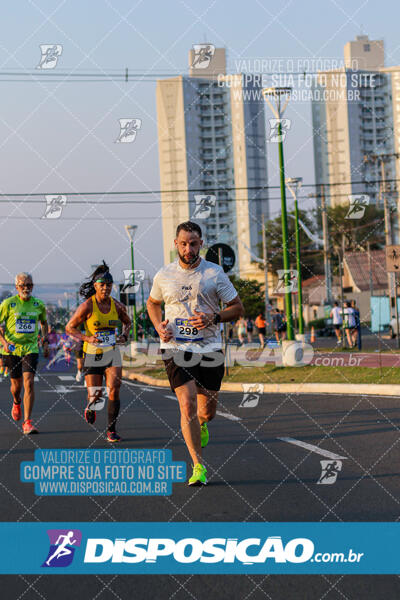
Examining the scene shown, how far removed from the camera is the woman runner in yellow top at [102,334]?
381 inches

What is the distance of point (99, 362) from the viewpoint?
9.76 metres

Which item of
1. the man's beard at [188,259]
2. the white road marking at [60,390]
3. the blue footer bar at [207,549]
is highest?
the man's beard at [188,259]

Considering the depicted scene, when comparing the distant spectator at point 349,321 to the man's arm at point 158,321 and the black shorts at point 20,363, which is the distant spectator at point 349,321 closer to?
the black shorts at point 20,363

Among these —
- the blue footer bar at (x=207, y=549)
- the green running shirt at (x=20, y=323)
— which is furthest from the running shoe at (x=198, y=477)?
the green running shirt at (x=20, y=323)

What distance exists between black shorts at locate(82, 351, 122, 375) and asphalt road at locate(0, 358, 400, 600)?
77 cm

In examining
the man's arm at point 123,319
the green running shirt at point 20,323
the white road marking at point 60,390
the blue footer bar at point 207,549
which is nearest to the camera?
the blue footer bar at point 207,549

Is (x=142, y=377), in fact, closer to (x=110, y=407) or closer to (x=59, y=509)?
(x=110, y=407)

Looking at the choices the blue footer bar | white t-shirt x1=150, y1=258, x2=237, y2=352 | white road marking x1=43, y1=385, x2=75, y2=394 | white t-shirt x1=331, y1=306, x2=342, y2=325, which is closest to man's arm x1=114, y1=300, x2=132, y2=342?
white t-shirt x1=150, y1=258, x2=237, y2=352

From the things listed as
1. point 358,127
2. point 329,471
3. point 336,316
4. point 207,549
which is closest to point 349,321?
point 336,316

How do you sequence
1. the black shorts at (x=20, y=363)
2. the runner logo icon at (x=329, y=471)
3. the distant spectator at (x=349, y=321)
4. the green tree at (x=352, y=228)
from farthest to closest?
the green tree at (x=352, y=228) < the distant spectator at (x=349, y=321) < the black shorts at (x=20, y=363) < the runner logo icon at (x=329, y=471)

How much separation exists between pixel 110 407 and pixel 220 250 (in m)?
9.79

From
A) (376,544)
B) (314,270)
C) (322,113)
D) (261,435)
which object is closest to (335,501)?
(376,544)

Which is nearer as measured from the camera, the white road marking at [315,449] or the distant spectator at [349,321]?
the white road marking at [315,449]

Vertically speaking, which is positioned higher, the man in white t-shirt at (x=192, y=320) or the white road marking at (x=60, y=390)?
the man in white t-shirt at (x=192, y=320)
